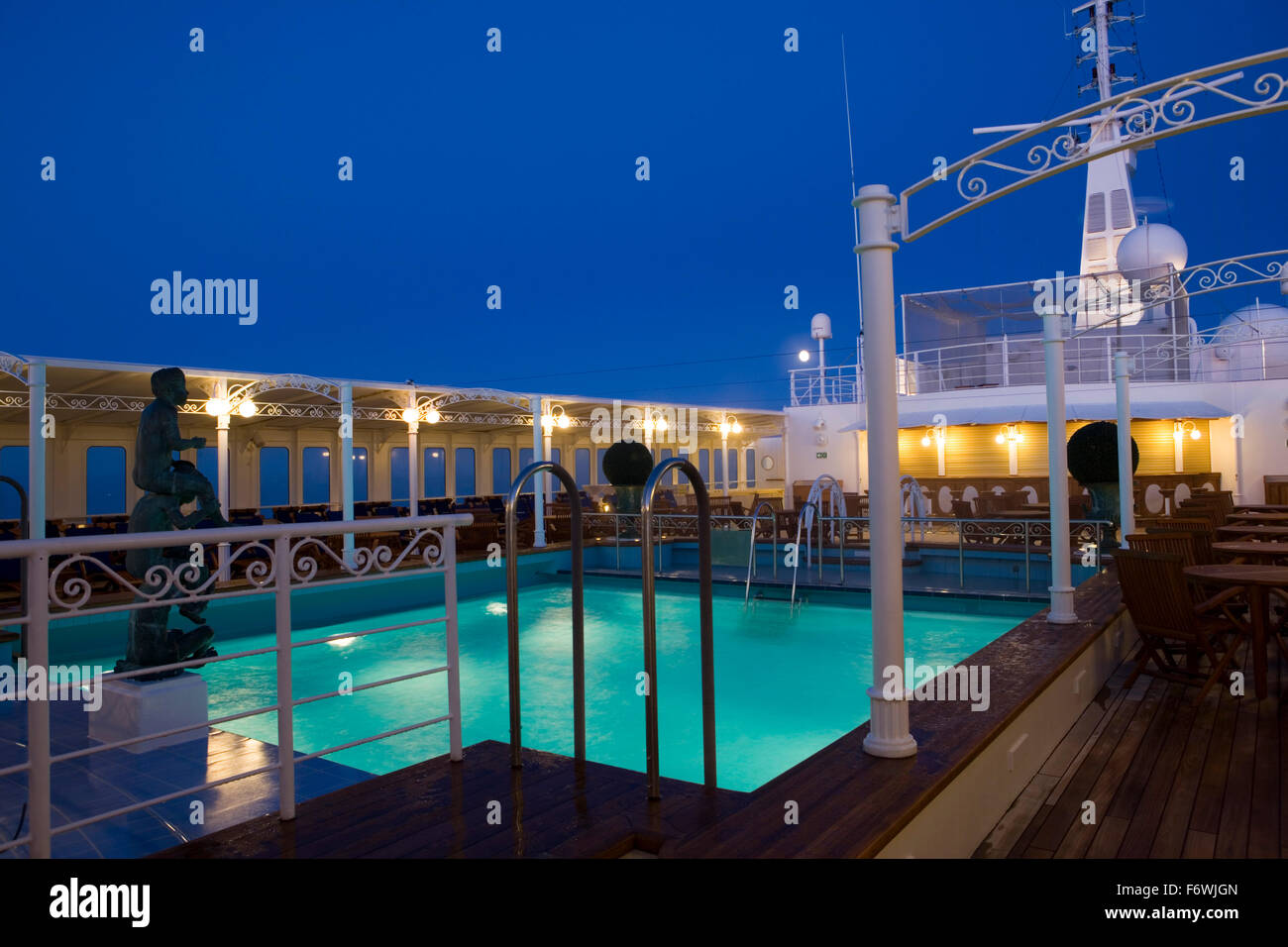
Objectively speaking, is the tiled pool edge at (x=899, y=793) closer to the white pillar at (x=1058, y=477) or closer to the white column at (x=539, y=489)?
the white pillar at (x=1058, y=477)

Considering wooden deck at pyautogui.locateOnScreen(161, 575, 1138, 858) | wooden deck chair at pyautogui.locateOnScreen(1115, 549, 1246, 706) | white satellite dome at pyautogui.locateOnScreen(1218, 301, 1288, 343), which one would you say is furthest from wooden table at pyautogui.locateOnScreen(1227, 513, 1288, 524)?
white satellite dome at pyautogui.locateOnScreen(1218, 301, 1288, 343)

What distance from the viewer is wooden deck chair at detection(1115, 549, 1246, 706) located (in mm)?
4645

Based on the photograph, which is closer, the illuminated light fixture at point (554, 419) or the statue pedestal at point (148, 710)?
the statue pedestal at point (148, 710)

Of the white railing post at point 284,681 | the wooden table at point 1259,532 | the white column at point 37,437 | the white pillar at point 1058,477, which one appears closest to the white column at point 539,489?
the white column at point 37,437

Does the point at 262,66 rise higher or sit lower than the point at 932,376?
higher

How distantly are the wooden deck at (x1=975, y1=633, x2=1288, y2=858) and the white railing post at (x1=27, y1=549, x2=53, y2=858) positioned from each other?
2.93m

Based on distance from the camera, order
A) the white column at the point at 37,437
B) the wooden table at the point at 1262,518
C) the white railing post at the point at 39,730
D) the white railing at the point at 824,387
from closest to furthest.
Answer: the white railing post at the point at 39,730, the wooden table at the point at 1262,518, the white column at the point at 37,437, the white railing at the point at 824,387

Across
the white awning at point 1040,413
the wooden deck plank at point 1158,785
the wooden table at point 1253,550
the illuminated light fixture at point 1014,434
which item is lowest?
the wooden deck plank at point 1158,785

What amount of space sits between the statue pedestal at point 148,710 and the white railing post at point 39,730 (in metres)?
3.21

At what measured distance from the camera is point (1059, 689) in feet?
13.9

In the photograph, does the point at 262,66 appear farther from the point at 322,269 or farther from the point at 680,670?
the point at 680,670

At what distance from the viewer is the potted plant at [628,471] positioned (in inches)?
558
